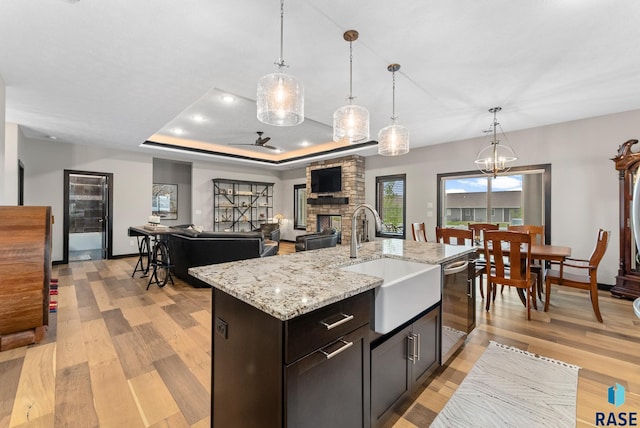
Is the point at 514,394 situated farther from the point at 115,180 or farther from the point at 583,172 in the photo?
the point at 115,180

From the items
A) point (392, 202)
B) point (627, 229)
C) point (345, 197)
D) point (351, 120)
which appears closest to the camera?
point (351, 120)

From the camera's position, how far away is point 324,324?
1110mm

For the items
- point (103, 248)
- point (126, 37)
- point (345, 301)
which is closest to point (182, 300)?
point (126, 37)

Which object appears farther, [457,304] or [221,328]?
[457,304]

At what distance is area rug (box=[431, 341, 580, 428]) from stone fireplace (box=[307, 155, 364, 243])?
5.22 meters

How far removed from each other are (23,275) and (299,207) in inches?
293

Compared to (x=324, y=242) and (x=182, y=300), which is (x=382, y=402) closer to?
(x=182, y=300)

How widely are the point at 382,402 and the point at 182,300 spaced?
10.2 feet

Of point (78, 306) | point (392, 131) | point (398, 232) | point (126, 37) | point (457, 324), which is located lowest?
point (78, 306)

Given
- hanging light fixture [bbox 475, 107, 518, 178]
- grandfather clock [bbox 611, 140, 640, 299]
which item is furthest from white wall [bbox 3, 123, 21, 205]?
grandfather clock [bbox 611, 140, 640, 299]

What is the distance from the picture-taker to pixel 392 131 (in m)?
3.04

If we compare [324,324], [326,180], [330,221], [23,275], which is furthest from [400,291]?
[330,221]

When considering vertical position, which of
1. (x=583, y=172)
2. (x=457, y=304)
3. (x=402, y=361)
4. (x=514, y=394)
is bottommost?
(x=514, y=394)

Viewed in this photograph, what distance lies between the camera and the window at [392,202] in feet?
22.4
